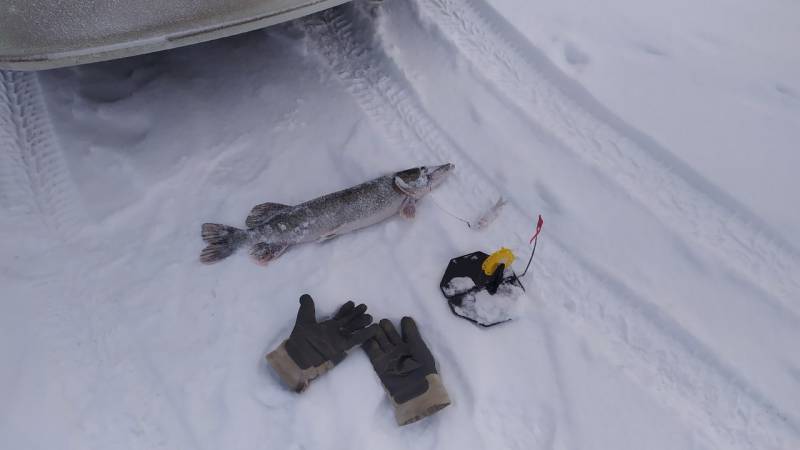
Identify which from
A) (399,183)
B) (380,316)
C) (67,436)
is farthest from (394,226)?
(67,436)

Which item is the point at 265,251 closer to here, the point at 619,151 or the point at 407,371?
the point at 407,371

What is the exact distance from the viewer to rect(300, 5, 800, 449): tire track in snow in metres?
2.47

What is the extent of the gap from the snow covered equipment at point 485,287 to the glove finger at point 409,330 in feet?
0.75

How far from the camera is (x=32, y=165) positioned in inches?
126

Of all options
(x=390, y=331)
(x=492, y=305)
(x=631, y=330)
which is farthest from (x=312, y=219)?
(x=631, y=330)

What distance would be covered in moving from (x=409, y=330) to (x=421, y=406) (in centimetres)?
39

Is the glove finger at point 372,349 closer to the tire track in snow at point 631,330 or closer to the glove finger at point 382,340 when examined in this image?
the glove finger at point 382,340

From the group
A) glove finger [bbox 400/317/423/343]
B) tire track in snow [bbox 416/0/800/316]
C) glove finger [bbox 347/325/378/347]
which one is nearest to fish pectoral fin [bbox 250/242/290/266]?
glove finger [bbox 347/325/378/347]

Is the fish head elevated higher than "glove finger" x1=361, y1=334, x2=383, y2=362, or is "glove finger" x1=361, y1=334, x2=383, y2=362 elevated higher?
the fish head

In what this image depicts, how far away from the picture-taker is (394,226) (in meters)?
3.02

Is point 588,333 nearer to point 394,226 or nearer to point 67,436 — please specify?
point 394,226

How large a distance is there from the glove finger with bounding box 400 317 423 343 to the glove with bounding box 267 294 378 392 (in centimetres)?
14

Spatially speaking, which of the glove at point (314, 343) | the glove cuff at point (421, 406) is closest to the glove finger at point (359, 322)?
the glove at point (314, 343)

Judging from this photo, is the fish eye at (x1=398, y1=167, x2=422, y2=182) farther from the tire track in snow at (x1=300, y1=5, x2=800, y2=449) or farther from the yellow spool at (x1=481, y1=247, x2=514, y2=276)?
the yellow spool at (x1=481, y1=247, x2=514, y2=276)
